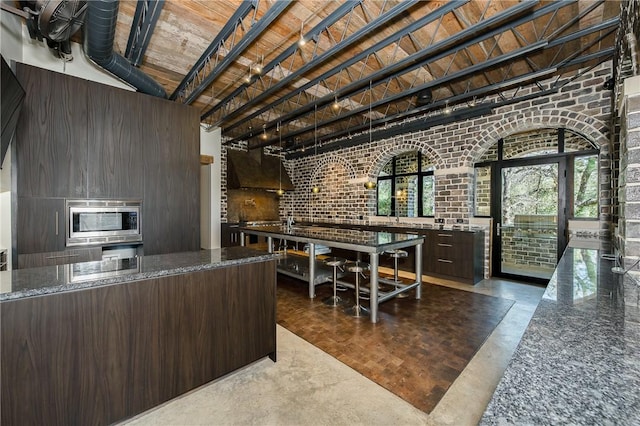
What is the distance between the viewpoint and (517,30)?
3014mm

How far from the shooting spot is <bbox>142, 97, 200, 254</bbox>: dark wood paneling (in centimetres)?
350

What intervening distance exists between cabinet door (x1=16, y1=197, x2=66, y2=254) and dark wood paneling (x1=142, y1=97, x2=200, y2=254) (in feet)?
2.60

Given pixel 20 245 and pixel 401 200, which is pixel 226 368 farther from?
pixel 401 200

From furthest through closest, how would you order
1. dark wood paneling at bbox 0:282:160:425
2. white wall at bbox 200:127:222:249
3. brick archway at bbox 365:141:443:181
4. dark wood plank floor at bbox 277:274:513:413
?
1. white wall at bbox 200:127:222:249
2. brick archway at bbox 365:141:443:181
3. dark wood plank floor at bbox 277:274:513:413
4. dark wood paneling at bbox 0:282:160:425

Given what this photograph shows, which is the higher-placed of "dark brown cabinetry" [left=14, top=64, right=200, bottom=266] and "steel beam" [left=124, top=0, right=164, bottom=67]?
"steel beam" [left=124, top=0, right=164, bottom=67]

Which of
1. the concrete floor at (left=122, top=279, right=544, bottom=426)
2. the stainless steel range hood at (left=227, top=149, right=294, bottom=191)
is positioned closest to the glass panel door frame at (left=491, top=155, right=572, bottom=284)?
the concrete floor at (left=122, top=279, right=544, bottom=426)

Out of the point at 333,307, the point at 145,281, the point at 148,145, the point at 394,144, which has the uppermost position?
the point at 394,144

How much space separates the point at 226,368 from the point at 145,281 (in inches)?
37.0

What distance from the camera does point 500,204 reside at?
4988mm

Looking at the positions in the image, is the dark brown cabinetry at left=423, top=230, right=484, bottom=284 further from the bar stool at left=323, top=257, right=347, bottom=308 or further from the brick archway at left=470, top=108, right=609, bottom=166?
the bar stool at left=323, top=257, right=347, bottom=308

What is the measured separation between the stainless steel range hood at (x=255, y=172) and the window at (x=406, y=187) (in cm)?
291

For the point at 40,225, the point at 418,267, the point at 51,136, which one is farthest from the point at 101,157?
the point at 418,267

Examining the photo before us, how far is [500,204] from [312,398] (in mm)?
4813

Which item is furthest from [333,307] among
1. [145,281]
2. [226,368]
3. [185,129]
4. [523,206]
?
[523,206]
